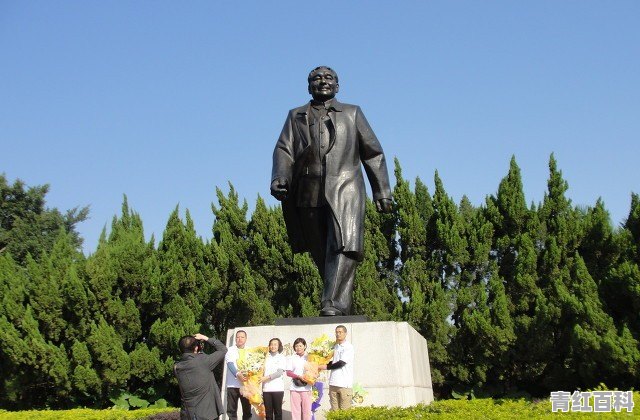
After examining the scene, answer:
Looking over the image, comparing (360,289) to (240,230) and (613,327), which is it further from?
(613,327)

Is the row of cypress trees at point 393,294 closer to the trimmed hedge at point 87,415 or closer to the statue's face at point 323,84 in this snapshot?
the trimmed hedge at point 87,415

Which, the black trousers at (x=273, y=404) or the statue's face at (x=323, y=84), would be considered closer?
the black trousers at (x=273, y=404)

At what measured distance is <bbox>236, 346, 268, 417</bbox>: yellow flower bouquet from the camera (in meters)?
6.48

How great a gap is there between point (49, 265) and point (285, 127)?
9.11m

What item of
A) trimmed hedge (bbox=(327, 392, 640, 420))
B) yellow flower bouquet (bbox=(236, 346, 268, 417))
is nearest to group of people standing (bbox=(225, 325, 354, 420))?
yellow flower bouquet (bbox=(236, 346, 268, 417))

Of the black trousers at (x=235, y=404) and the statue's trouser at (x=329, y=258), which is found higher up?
the statue's trouser at (x=329, y=258)

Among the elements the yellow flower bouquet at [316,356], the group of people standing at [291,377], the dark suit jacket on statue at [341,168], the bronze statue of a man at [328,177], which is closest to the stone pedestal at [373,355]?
the yellow flower bouquet at [316,356]

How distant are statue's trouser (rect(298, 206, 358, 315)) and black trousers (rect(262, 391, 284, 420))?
128 centimetres

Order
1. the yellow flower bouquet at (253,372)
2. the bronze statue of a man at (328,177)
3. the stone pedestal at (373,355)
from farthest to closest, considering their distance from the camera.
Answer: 1. the bronze statue of a man at (328,177)
2. the stone pedestal at (373,355)
3. the yellow flower bouquet at (253,372)

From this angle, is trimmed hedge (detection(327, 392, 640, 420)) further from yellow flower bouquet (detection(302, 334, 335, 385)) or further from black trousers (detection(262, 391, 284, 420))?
black trousers (detection(262, 391, 284, 420))

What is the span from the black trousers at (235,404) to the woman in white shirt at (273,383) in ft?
1.00

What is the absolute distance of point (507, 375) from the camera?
50.7 feet

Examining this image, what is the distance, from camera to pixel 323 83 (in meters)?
7.91

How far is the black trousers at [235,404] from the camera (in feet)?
21.4
